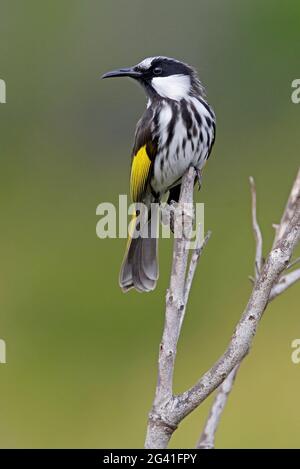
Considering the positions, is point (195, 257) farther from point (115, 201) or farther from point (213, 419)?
point (115, 201)

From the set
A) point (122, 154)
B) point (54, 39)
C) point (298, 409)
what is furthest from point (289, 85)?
point (298, 409)

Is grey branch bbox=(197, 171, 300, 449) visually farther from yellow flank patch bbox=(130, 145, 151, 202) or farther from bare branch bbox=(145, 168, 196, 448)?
yellow flank patch bbox=(130, 145, 151, 202)

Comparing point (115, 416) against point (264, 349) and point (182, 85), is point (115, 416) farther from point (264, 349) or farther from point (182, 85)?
point (182, 85)

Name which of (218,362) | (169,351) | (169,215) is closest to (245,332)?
(218,362)

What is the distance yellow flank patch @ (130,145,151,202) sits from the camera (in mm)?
4211

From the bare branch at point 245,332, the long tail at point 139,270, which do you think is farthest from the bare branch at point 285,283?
the long tail at point 139,270

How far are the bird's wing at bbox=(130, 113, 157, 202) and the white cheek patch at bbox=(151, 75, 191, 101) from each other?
0.12 metres

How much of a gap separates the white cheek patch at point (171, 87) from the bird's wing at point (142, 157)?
0.41ft

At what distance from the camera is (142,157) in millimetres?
4223

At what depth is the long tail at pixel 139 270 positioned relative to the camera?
4105 millimetres

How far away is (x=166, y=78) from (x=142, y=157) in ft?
1.12

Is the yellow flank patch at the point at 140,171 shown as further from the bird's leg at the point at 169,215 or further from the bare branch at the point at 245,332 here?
the bare branch at the point at 245,332
